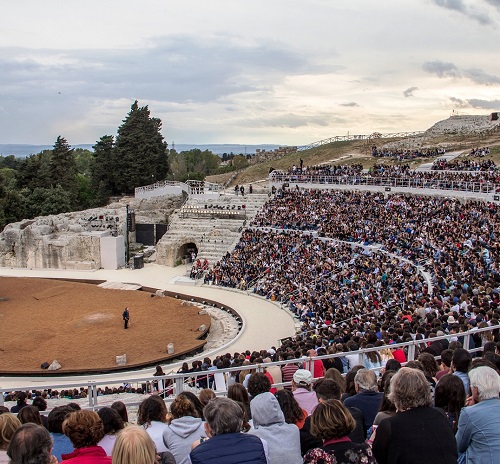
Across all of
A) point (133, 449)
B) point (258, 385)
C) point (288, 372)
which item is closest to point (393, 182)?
point (288, 372)

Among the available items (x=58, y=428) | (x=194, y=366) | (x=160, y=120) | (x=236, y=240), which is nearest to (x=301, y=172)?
(x=236, y=240)

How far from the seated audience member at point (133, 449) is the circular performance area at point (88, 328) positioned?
64.3 ft

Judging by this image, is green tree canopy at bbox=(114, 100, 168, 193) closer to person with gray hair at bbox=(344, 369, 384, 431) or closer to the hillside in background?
the hillside in background

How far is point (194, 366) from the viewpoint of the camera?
14.4m

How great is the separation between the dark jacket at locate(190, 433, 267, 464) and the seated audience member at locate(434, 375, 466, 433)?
8.24ft

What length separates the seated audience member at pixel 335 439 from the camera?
4.48 meters

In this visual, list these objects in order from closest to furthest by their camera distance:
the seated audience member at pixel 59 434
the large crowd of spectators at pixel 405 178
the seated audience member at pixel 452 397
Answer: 1. the seated audience member at pixel 59 434
2. the seated audience member at pixel 452 397
3. the large crowd of spectators at pixel 405 178

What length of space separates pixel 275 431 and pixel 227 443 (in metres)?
0.78

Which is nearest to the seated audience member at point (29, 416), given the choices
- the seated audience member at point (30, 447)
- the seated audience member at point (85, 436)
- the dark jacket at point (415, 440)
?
the seated audience member at point (85, 436)

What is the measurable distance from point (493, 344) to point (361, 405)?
382 centimetres

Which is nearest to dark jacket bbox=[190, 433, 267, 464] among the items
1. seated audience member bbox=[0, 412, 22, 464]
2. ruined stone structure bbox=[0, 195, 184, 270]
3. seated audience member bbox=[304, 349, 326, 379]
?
seated audience member bbox=[0, 412, 22, 464]

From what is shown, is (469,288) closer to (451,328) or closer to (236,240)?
(451,328)

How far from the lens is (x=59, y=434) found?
5.77 meters

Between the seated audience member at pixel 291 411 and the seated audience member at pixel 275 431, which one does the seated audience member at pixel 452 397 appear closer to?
the seated audience member at pixel 291 411
